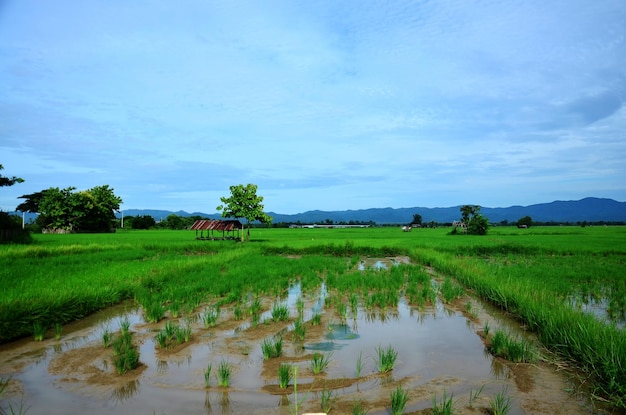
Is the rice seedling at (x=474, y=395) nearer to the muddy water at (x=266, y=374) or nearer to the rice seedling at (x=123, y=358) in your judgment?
the muddy water at (x=266, y=374)

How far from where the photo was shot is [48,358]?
531 centimetres

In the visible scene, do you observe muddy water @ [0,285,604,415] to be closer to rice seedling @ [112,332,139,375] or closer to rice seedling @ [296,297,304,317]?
rice seedling @ [112,332,139,375]

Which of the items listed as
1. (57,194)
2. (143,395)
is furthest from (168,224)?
(143,395)

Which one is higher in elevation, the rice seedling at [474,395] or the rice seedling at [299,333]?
the rice seedling at [299,333]

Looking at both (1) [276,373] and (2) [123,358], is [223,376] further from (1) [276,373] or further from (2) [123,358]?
(2) [123,358]

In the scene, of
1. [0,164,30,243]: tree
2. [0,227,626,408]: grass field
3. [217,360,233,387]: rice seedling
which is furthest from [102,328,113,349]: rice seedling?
[0,164,30,243]: tree

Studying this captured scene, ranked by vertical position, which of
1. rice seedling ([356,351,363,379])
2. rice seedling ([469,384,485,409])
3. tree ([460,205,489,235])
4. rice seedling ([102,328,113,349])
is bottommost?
rice seedling ([469,384,485,409])

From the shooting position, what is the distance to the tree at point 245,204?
31.4 meters

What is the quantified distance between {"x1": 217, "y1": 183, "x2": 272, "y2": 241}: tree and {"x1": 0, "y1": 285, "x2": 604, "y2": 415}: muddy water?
24.3 m

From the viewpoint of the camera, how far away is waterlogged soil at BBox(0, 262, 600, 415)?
12.8ft

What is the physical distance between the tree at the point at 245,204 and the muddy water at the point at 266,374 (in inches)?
958

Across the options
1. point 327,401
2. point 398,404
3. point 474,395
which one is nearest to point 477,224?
point 474,395

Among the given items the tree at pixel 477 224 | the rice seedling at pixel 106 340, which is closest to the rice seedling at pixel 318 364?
the rice seedling at pixel 106 340

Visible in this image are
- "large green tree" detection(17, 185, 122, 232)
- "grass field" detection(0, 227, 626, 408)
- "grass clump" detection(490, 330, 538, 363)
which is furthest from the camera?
"large green tree" detection(17, 185, 122, 232)
